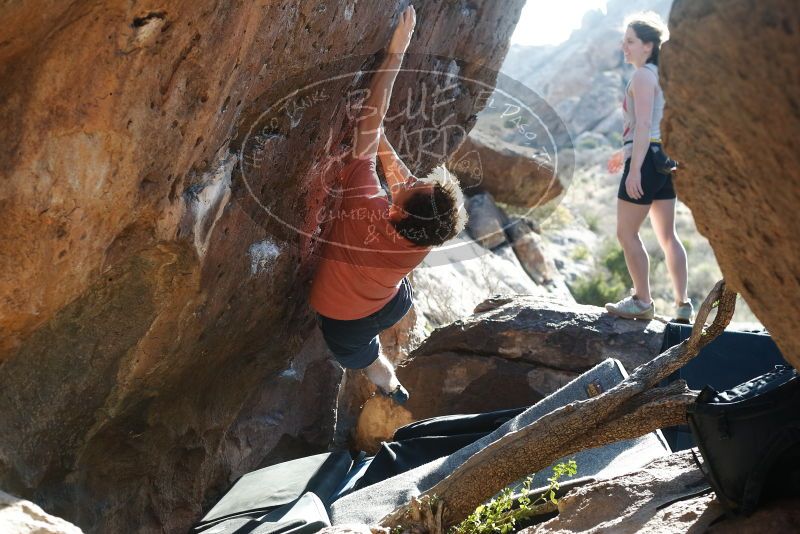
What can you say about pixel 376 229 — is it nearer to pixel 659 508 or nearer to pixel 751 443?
pixel 659 508

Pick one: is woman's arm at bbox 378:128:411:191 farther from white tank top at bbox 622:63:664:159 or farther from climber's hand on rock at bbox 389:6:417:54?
white tank top at bbox 622:63:664:159

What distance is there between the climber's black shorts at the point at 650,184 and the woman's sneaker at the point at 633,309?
0.73 meters

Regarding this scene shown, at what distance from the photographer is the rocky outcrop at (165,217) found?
2.89 meters

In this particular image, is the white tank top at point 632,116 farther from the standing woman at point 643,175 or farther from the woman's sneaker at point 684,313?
the woman's sneaker at point 684,313

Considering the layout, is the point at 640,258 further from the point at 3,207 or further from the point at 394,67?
the point at 3,207

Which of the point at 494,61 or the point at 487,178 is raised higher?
the point at 494,61

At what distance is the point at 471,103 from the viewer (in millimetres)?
6070

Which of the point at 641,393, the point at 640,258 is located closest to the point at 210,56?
the point at 641,393

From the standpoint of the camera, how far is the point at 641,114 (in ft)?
16.3

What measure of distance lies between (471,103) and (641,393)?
10.8ft

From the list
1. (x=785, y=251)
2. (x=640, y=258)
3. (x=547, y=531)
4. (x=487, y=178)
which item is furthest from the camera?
(x=487, y=178)

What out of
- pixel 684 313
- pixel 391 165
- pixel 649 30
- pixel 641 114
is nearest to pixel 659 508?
pixel 391 165

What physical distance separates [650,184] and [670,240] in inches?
16.4

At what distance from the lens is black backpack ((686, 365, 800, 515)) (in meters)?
2.65
